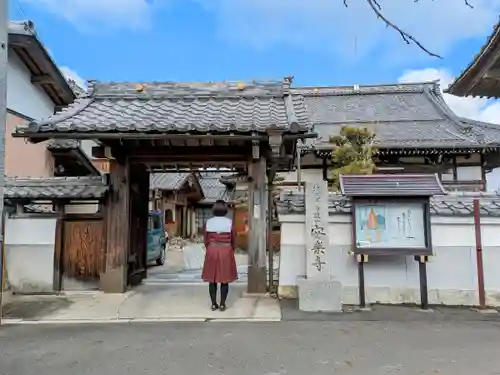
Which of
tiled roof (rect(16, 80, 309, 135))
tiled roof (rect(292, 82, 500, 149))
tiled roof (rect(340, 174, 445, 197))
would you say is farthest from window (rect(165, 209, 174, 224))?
tiled roof (rect(340, 174, 445, 197))

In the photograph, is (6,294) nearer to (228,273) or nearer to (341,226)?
(228,273)

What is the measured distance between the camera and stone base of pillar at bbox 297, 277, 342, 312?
661cm

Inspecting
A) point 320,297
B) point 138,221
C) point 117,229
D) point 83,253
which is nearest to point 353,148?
point 138,221

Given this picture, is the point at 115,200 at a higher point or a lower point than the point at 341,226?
higher

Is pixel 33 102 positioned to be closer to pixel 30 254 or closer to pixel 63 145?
pixel 63 145

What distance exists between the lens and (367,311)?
21.8 ft

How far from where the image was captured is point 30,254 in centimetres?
817

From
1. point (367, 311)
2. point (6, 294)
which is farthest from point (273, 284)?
point (6, 294)

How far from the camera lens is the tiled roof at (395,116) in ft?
49.4

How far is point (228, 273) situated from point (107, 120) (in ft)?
11.9

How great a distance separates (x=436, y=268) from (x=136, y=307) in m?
5.19

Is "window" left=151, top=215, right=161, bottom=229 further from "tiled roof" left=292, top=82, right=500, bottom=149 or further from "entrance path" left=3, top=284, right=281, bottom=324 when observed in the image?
"entrance path" left=3, top=284, right=281, bottom=324

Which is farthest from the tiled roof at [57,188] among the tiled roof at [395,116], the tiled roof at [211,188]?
the tiled roof at [211,188]

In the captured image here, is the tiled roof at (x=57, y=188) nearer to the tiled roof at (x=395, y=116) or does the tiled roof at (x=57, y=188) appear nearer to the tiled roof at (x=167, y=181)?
the tiled roof at (x=395, y=116)
